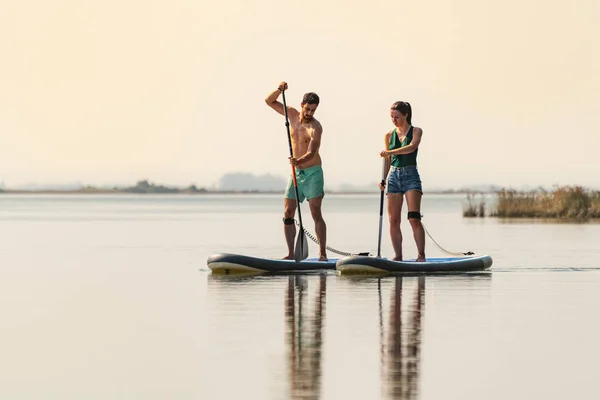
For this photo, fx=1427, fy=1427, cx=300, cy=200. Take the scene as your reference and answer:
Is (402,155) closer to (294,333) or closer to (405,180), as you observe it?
(405,180)

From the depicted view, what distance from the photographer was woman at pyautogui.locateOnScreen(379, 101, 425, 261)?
1516cm

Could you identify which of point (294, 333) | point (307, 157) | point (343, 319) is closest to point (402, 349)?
point (294, 333)

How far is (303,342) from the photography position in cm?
918

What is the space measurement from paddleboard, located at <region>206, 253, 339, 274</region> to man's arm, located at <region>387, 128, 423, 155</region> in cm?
155

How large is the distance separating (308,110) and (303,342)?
6.54 metres

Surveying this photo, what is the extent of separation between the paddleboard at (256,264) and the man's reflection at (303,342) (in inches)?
78.9

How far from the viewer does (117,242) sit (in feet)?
79.9

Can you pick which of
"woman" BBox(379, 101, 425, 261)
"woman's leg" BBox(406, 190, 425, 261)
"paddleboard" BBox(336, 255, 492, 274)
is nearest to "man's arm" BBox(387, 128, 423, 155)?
"woman" BBox(379, 101, 425, 261)

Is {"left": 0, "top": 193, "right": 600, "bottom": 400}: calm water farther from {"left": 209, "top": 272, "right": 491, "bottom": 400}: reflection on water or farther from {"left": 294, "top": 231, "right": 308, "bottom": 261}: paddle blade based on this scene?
{"left": 294, "top": 231, "right": 308, "bottom": 261}: paddle blade

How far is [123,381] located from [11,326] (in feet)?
9.42

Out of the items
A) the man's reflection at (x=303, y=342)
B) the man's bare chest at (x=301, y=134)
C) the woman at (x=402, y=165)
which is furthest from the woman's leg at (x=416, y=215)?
the man's reflection at (x=303, y=342)

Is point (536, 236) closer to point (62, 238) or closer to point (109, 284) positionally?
point (62, 238)

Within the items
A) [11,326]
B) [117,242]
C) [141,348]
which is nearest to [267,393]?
[141,348]

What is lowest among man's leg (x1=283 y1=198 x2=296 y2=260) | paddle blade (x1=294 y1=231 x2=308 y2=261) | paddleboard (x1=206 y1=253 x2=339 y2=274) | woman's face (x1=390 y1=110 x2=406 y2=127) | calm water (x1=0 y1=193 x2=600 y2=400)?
calm water (x1=0 y1=193 x2=600 y2=400)
